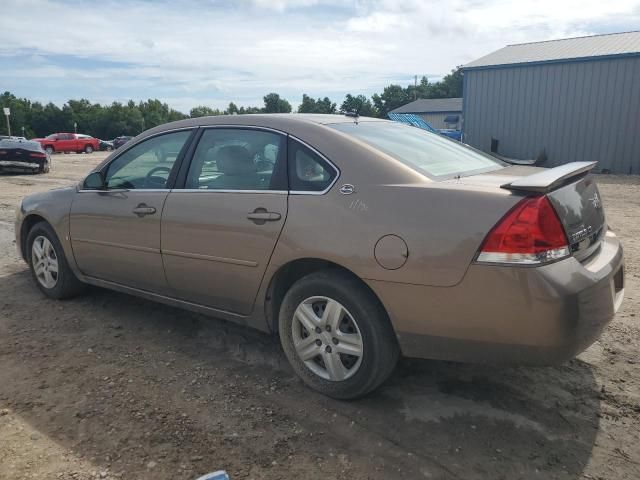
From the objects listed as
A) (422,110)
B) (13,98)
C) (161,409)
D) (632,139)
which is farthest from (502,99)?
(13,98)

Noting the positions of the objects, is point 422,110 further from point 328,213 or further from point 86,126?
point 328,213

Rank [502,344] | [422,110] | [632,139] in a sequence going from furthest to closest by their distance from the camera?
[422,110]
[632,139]
[502,344]

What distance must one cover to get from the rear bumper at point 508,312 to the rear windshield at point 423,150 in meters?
→ 0.70

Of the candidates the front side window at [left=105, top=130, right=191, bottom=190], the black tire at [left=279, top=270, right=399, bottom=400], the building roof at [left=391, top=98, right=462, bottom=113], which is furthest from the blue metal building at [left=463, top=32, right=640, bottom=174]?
the building roof at [left=391, top=98, right=462, bottom=113]

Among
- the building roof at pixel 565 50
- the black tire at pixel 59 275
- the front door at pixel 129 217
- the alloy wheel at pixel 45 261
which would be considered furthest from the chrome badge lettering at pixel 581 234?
the building roof at pixel 565 50

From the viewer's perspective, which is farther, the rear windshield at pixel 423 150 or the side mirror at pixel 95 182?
the side mirror at pixel 95 182

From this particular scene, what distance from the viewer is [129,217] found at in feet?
13.0

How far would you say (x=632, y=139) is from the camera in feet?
54.3

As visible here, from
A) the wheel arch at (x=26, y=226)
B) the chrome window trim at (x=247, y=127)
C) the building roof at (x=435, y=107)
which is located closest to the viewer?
the chrome window trim at (x=247, y=127)

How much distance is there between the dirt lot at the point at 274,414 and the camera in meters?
2.51

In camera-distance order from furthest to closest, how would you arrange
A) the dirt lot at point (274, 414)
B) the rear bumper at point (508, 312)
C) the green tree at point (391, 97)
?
the green tree at point (391, 97)
the dirt lot at point (274, 414)
the rear bumper at point (508, 312)

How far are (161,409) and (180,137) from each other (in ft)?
6.35

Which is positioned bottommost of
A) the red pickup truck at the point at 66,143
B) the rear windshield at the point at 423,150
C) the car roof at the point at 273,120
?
the red pickup truck at the point at 66,143

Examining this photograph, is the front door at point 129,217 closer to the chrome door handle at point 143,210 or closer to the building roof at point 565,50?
the chrome door handle at point 143,210
